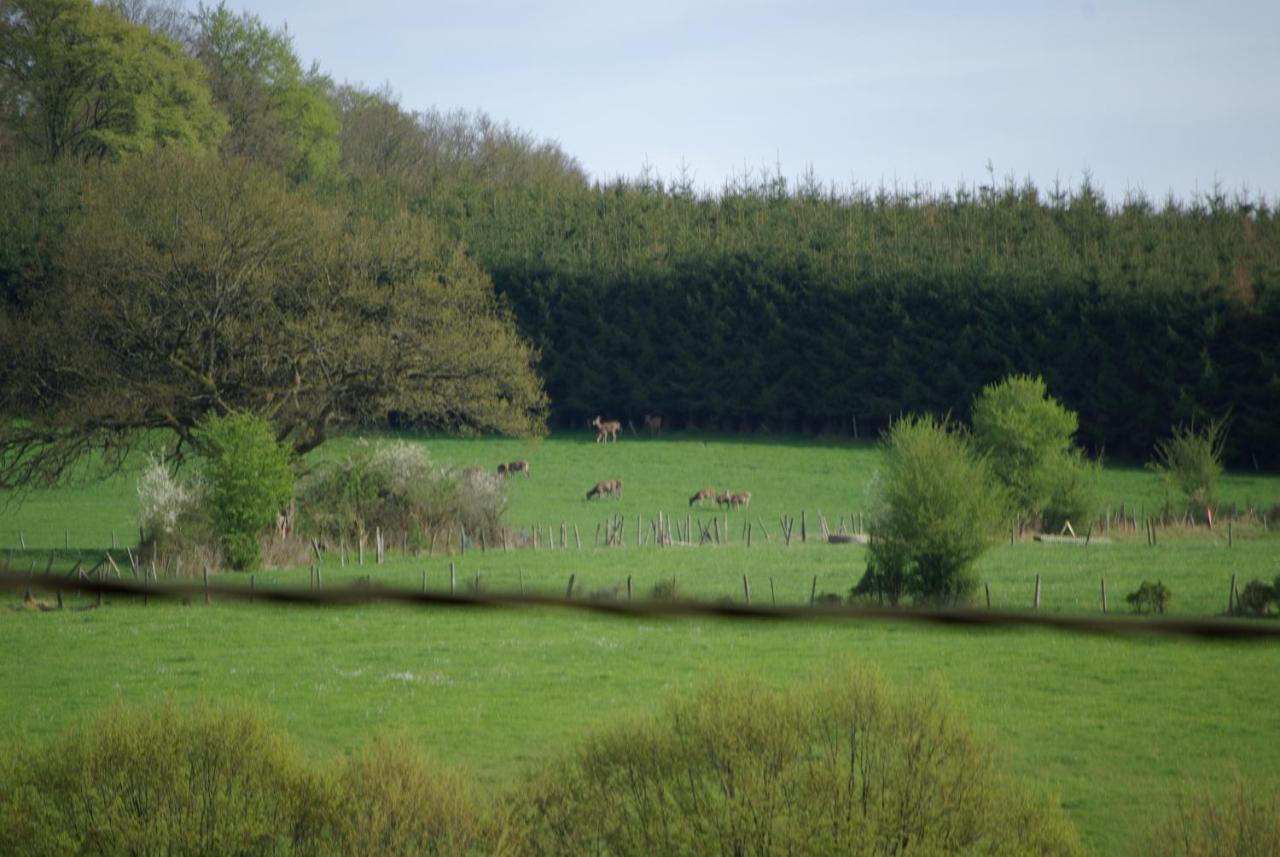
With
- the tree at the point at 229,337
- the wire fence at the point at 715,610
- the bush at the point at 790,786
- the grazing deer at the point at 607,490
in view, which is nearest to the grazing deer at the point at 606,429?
the grazing deer at the point at 607,490

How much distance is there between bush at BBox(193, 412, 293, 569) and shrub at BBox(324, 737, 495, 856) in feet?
71.0

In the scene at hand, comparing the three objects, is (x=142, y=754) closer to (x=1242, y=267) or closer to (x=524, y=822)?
(x=524, y=822)

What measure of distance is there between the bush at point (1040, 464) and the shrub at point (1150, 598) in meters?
15.2

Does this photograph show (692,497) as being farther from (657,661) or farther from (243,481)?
(657,661)

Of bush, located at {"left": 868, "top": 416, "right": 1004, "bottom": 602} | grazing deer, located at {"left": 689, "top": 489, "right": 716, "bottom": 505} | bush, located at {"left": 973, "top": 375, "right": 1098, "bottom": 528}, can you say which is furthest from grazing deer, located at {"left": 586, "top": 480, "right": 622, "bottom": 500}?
bush, located at {"left": 868, "top": 416, "right": 1004, "bottom": 602}

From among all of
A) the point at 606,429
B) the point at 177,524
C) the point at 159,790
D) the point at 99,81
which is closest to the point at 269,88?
the point at 99,81

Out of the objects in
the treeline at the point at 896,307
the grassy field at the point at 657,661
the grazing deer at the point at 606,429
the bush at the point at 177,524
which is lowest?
the grassy field at the point at 657,661

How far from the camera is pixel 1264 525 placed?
38.3m

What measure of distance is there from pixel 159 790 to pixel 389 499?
86.6ft

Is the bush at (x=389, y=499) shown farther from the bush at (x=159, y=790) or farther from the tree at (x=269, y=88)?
the tree at (x=269, y=88)

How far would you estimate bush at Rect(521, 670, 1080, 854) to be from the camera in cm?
949

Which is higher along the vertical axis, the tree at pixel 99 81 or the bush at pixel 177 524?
the tree at pixel 99 81

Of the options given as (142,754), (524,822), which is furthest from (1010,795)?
(142,754)

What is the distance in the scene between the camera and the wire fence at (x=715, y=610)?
3344 millimetres
